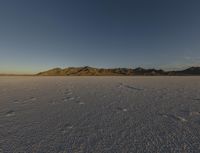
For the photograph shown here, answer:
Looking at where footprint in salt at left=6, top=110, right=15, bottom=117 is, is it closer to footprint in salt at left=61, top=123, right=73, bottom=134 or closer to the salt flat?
the salt flat

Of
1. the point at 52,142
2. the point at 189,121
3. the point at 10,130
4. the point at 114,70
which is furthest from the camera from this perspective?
the point at 114,70

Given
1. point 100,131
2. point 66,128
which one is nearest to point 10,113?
point 66,128

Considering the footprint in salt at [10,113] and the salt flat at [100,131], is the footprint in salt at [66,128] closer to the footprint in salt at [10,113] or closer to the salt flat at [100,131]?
the salt flat at [100,131]

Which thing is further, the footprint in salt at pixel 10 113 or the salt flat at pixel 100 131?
the footprint in salt at pixel 10 113

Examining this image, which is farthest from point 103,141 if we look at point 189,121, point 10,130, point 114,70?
point 114,70

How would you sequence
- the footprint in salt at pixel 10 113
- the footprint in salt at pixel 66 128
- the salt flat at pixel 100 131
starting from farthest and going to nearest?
the footprint in salt at pixel 10 113 → the footprint in salt at pixel 66 128 → the salt flat at pixel 100 131

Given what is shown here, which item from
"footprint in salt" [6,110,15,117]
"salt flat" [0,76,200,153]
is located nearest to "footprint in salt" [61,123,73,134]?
"salt flat" [0,76,200,153]

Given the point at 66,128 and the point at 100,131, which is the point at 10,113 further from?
the point at 100,131

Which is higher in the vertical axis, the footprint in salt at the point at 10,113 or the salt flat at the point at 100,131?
the footprint in salt at the point at 10,113

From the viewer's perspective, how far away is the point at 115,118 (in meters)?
3.49

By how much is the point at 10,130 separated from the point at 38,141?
2.58 feet

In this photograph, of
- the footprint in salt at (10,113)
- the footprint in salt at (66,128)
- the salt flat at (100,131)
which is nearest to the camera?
the salt flat at (100,131)

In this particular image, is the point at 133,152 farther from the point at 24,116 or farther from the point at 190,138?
the point at 24,116

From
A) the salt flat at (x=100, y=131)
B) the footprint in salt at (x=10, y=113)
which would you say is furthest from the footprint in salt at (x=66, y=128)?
the footprint in salt at (x=10, y=113)
